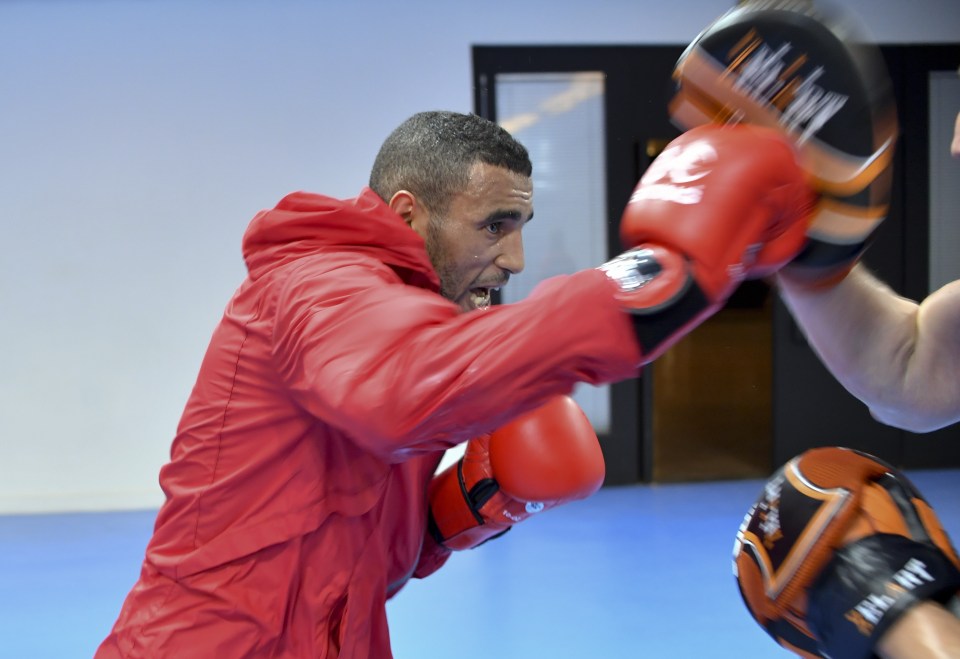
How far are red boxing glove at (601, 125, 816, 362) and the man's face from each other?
1.47 feet

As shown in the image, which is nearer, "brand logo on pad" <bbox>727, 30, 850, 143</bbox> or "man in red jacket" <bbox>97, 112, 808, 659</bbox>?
"man in red jacket" <bbox>97, 112, 808, 659</bbox>

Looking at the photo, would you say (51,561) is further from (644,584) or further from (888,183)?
(888,183)

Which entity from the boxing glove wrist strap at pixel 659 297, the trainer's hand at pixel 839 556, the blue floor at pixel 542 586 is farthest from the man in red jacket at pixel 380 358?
the blue floor at pixel 542 586

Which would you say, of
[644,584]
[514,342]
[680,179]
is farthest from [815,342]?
[644,584]

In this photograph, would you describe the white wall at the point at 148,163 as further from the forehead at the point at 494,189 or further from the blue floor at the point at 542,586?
the forehead at the point at 494,189

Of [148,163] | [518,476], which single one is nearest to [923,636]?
[518,476]

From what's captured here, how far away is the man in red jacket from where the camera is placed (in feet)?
2.58

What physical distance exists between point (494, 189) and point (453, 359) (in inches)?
25.2

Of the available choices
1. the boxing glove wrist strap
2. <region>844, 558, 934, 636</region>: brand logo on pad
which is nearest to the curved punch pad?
the boxing glove wrist strap

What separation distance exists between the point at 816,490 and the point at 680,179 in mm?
366

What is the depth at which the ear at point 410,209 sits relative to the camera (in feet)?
4.48

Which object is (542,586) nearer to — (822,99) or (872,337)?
(872,337)

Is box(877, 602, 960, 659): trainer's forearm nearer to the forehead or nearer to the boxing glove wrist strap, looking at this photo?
the boxing glove wrist strap

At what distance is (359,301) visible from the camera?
0.85 m
